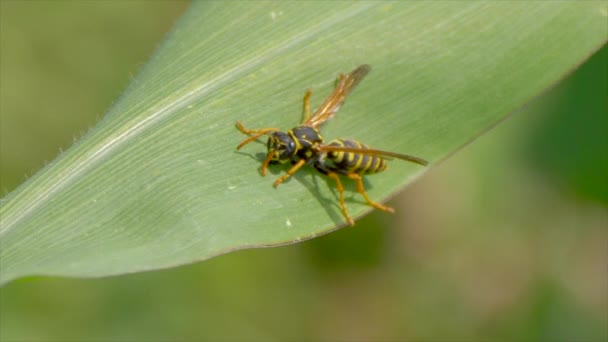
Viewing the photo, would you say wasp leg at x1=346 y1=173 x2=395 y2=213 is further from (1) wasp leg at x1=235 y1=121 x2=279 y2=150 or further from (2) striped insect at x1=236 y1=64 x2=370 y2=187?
(1) wasp leg at x1=235 y1=121 x2=279 y2=150

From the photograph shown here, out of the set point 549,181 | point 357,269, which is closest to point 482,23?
point 549,181

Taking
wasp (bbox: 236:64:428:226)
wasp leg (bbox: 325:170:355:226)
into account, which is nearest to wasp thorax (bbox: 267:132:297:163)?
wasp (bbox: 236:64:428:226)

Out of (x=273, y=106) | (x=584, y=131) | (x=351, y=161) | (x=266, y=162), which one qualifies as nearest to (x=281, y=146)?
(x=266, y=162)

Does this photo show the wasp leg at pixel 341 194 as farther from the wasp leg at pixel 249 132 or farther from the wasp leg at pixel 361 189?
the wasp leg at pixel 249 132

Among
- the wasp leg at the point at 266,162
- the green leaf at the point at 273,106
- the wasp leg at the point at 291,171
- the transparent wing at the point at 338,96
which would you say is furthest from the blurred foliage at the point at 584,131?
the wasp leg at the point at 266,162

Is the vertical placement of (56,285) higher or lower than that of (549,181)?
higher

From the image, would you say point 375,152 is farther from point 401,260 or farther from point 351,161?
point 401,260

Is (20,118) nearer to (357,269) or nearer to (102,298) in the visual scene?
(102,298)
